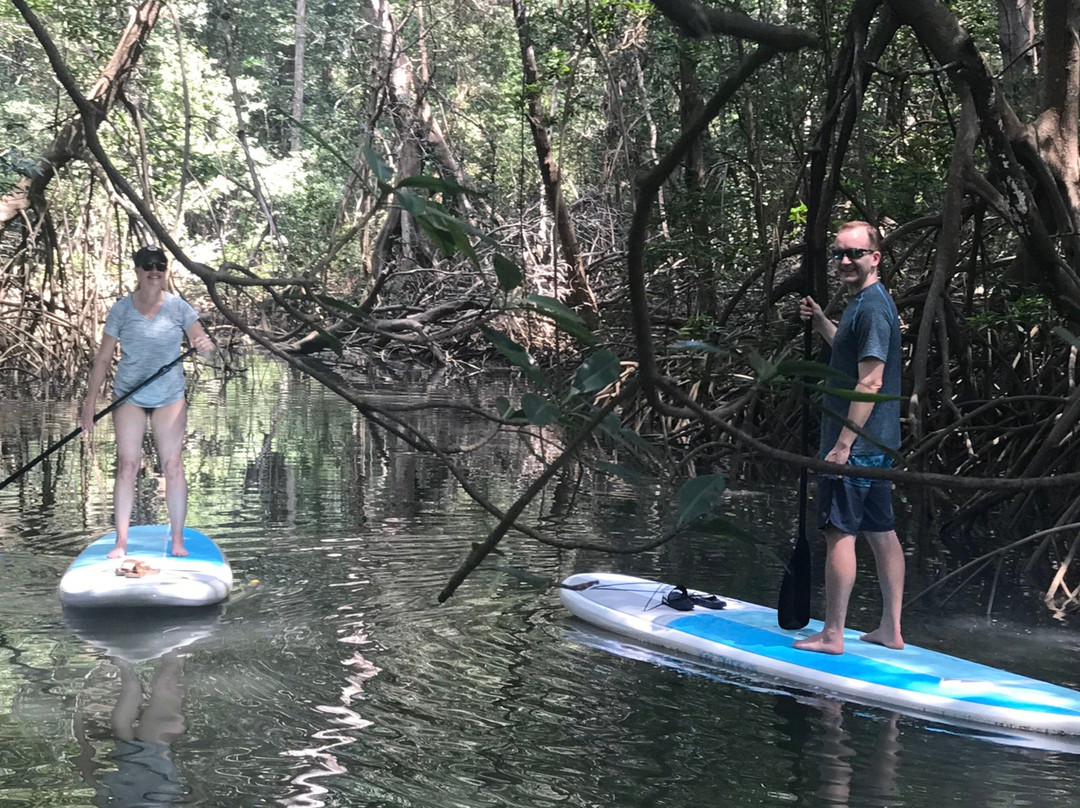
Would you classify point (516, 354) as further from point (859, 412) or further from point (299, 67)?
point (299, 67)

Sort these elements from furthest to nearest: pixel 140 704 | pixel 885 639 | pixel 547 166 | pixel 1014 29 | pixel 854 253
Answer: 1. pixel 547 166
2. pixel 1014 29
3. pixel 885 639
4. pixel 854 253
5. pixel 140 704

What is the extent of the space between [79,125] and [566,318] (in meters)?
9.29

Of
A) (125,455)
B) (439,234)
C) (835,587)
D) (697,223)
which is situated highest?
(697,223)

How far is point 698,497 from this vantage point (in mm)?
1534

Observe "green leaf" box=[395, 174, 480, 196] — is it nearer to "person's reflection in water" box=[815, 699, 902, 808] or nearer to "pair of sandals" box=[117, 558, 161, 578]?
"person's reflection in water" box=[815, 699, 902, 808]

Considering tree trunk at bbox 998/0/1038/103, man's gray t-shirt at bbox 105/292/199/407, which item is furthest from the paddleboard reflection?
tree trunk at bbox 998/0/1038/103

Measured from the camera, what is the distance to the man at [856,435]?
4.32 m

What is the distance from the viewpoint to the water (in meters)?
3.47

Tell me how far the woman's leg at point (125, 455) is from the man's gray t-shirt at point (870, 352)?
2.72 metres

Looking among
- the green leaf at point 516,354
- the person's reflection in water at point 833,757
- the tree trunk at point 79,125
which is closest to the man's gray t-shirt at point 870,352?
the person's reflection in water at point 833,757

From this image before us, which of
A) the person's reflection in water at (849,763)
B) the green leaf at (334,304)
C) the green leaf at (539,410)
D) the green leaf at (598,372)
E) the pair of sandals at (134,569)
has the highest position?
the green leaf at (334,304)

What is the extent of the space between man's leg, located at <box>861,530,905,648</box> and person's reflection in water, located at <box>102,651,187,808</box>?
90.1 inches

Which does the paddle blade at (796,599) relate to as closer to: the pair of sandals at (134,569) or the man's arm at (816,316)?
the man's arm at (816,316)

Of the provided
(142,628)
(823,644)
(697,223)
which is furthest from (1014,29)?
(142,628)
